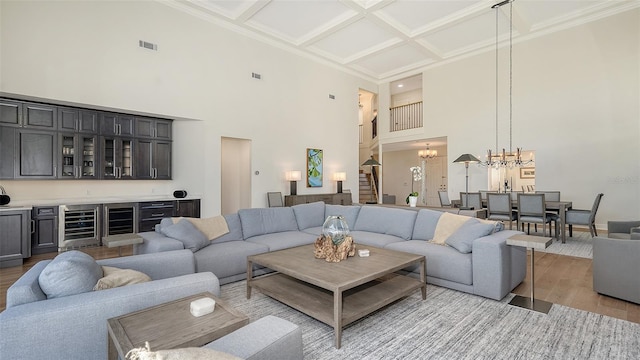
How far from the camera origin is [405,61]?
9.19m

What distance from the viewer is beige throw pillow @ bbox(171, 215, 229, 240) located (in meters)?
3.68

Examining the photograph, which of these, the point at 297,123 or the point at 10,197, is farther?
the point at 297,123

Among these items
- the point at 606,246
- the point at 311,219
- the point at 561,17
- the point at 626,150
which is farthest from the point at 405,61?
the point at 606,246

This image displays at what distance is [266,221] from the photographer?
14.4 ft

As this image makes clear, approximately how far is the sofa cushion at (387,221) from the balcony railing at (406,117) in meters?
6.45

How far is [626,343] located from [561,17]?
7506 mm

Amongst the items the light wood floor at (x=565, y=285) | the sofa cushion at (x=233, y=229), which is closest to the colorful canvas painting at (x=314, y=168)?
the sofa cushion at (x=233, y=229)

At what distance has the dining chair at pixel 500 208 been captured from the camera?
5.96 m

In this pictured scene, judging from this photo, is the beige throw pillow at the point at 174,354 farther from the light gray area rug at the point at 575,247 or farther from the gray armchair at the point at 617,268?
the light gray area rug at the point at 575,247

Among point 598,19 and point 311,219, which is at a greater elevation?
point 598,19

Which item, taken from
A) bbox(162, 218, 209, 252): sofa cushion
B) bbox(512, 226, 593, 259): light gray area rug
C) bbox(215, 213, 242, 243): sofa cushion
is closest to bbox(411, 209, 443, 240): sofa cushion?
bbox(512, 226, 593, 259): light gray area rug

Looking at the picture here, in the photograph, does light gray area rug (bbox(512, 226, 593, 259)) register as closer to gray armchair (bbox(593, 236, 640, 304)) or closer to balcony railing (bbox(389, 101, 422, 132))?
gray armchair (bbox(593, 236, 640, 304))

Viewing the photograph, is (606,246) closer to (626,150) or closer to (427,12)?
(626,150)

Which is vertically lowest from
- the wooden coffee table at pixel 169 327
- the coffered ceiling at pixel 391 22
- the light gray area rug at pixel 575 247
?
the light gray area rug at pixel 575 247
